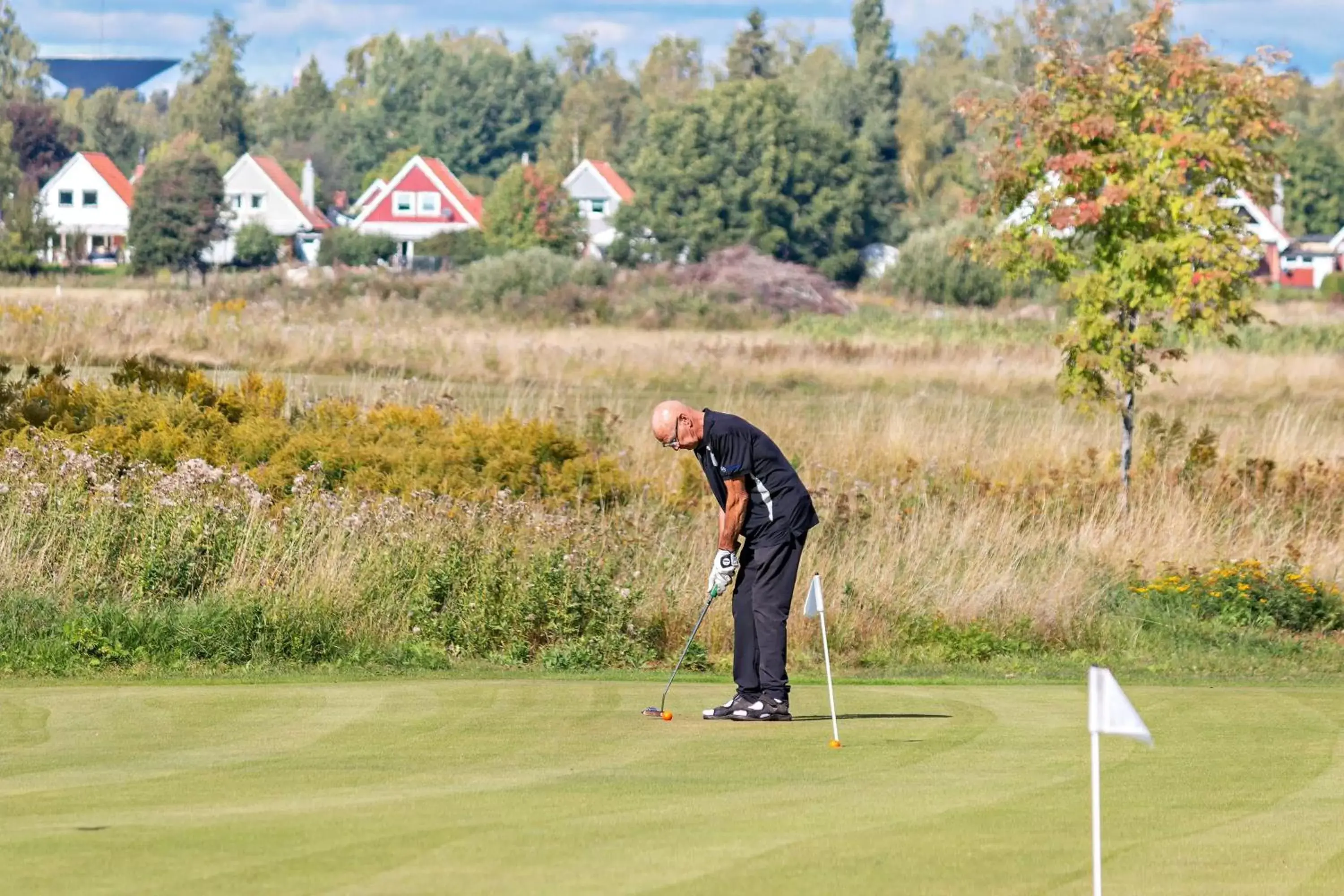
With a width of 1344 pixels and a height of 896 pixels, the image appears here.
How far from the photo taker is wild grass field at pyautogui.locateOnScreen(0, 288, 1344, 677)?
15.4 meters

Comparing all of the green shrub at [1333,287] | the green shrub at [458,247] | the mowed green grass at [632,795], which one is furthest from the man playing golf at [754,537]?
the green shrub at [458,247]

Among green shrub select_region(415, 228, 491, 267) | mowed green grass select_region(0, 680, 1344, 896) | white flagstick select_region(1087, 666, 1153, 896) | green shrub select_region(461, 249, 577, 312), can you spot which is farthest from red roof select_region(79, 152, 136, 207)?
white flagstick select_region(1087, 666, 1153, 896)

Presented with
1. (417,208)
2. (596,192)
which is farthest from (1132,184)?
(417,208)

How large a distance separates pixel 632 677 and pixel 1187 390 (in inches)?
898

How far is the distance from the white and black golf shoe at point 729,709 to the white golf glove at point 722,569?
0.71m

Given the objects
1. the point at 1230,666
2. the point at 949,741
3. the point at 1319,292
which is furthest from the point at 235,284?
the point at 949,741

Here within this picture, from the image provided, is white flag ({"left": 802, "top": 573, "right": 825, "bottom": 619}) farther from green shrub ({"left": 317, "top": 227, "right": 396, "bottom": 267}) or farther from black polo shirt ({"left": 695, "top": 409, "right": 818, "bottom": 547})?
green shrub ({"left": 317, "top": 227, "right": 396, "bottom": 267})

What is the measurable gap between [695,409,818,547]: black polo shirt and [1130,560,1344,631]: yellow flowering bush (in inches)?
278

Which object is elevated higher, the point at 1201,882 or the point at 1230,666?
the point at 1201,882

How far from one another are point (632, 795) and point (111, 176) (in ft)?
365

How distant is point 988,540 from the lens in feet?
61.3

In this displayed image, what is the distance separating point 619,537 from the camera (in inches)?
688

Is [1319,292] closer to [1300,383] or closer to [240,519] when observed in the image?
[1300,383]

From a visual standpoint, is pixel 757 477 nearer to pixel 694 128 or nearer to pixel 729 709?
pixel 729 709
